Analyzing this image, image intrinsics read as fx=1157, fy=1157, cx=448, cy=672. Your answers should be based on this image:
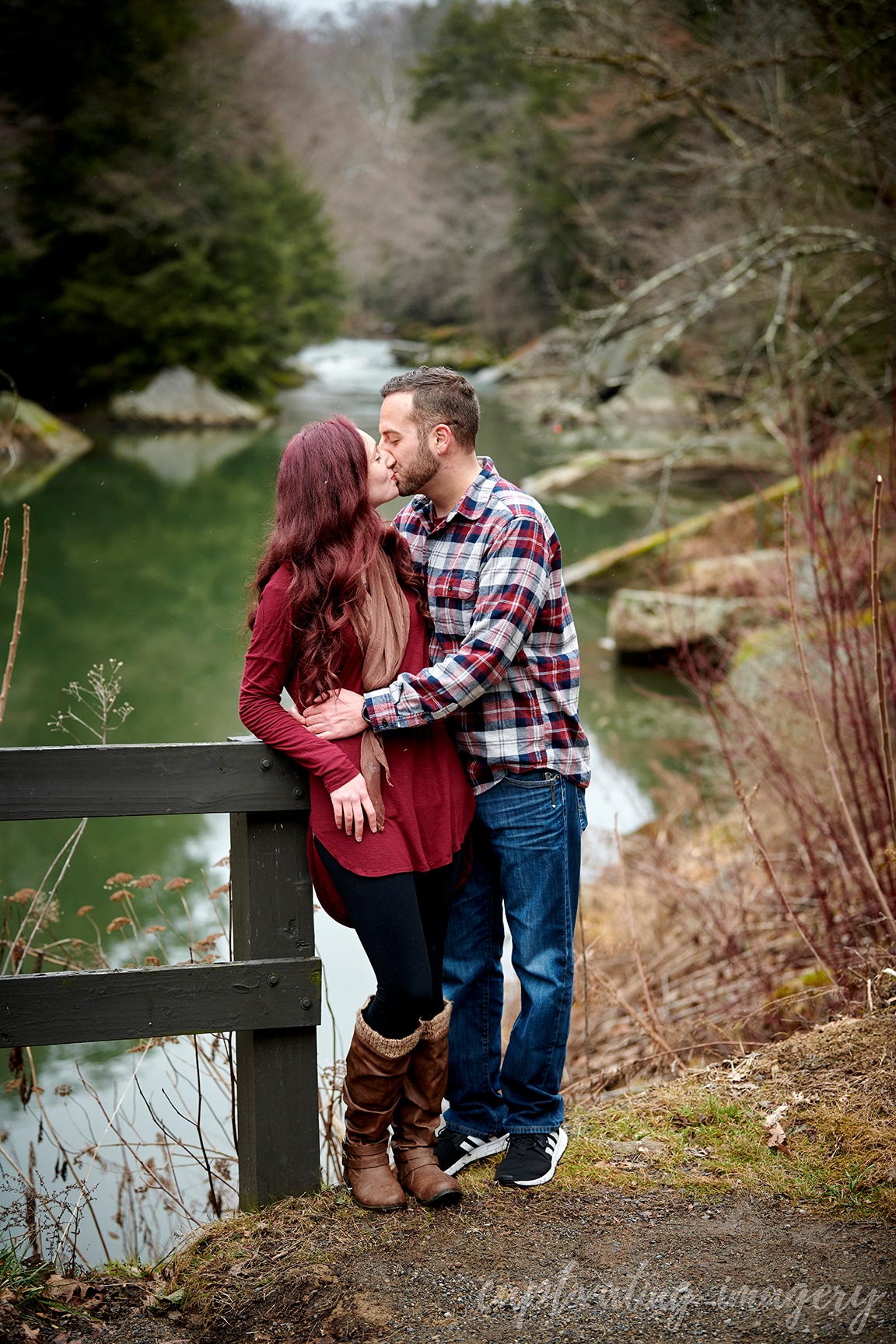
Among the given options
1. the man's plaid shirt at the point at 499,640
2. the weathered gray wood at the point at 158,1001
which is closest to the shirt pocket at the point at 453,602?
the man's plaid shirt at the point at 499,640

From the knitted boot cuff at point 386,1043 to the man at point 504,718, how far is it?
31 cm

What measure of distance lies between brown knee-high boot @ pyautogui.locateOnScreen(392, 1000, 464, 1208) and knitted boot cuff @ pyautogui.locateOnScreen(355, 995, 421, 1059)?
78 millimetres

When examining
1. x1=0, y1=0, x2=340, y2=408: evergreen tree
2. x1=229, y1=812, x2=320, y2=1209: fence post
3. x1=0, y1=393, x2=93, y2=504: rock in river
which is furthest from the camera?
x1=0, y1=0, x2=340, y2=408: evergreen tree

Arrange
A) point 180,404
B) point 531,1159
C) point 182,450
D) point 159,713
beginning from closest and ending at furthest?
point 531,1159, point 159,713, point 182,450, point 180,404

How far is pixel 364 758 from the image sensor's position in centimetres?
259

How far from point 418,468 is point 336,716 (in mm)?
625

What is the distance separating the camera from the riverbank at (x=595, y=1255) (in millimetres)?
2379

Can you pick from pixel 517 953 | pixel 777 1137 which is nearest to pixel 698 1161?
pixel 777 1137

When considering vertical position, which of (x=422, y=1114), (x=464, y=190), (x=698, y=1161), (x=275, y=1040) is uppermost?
(x=464, y=190)

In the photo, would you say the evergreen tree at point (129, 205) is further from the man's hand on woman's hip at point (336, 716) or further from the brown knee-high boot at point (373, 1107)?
the brown knee-high boot at point (373, 1107)

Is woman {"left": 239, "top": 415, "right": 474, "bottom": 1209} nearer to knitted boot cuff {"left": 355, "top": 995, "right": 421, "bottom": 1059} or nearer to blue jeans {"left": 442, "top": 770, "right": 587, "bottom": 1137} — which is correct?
knitted boot cuff {"left": 355, "top": 995, "right": 421, "bottom": 1059}

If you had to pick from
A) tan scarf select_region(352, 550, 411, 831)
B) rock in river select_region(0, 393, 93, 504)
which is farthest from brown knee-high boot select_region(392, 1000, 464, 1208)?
rock in river select_region(0, 393, 93, 504)

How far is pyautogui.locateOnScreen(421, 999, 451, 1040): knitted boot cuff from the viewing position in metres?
2.72

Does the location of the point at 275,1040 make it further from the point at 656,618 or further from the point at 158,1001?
the point at 656,618
